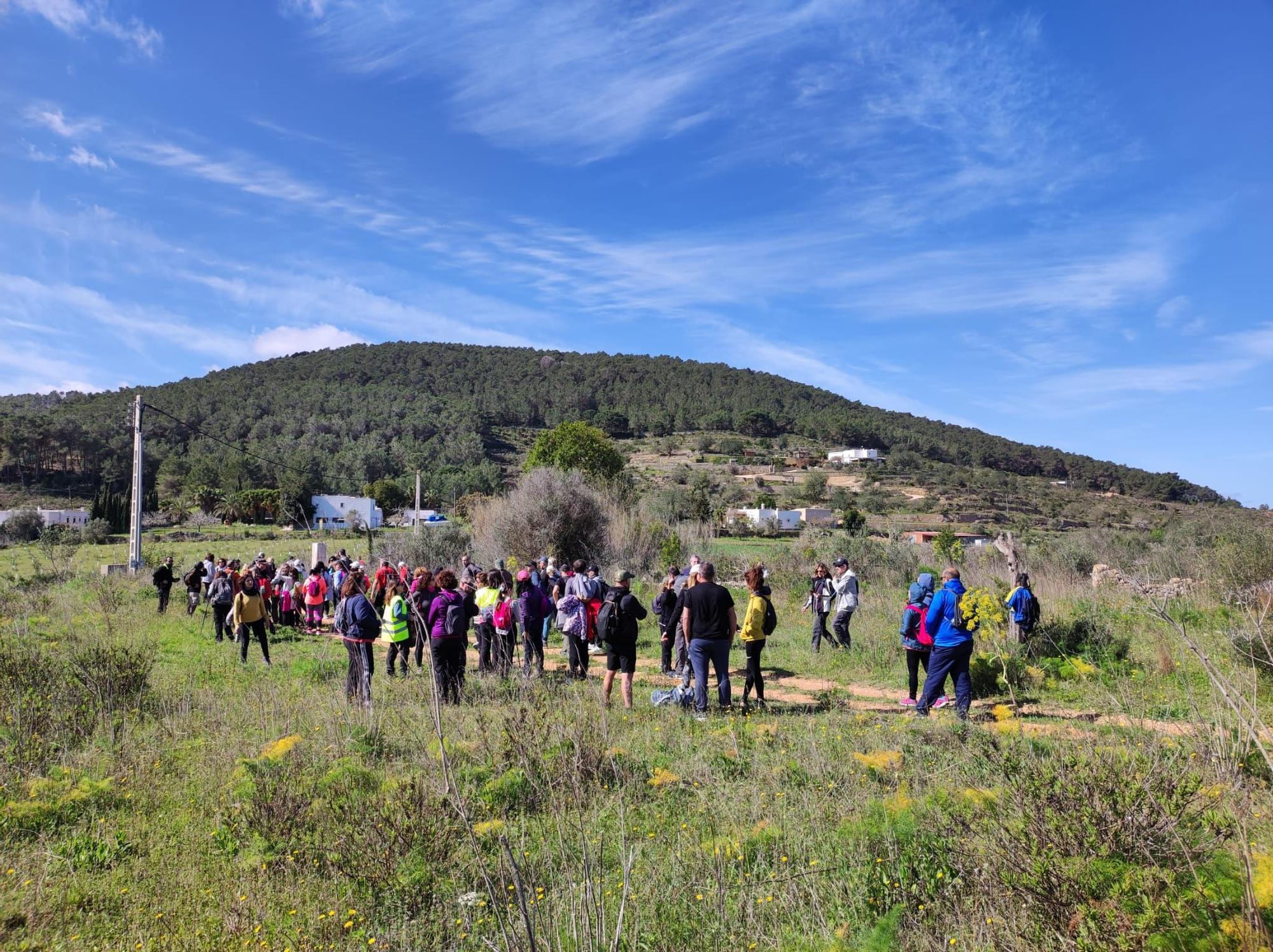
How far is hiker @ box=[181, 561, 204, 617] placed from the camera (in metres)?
16.8

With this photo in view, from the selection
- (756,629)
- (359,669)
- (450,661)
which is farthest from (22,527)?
(756,629)

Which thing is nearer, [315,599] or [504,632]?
[504,632]

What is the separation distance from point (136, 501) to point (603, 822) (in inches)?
935

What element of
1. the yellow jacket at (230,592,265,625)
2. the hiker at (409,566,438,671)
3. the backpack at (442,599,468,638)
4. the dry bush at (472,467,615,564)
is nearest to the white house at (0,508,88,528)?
the dry bush at (472,467,615,564)

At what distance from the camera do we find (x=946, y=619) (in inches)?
292

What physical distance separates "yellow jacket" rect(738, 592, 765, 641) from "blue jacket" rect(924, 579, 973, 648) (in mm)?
1807

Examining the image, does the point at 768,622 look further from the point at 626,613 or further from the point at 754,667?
the point at 626,613

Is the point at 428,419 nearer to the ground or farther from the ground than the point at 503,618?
farther from the ground

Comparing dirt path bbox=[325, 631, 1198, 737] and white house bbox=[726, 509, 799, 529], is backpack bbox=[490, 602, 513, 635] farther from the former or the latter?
white house bbox=[726, 509, 799, 529]

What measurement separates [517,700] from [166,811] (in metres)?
3.21

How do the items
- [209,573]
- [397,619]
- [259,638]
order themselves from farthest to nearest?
1. [209,573]
2. [259,638]
3. [397,619]

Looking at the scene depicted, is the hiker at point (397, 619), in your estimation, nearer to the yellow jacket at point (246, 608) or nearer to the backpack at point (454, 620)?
the backpack at point (454, 620)

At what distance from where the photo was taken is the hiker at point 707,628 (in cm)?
781

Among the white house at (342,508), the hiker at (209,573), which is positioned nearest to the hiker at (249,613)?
the hiker at (209,573)
